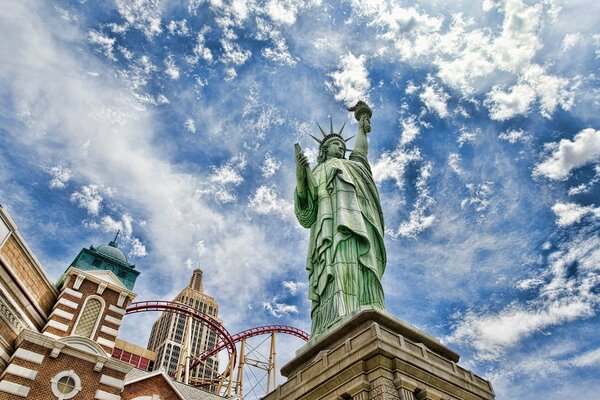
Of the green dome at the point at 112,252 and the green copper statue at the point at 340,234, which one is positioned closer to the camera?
the green copper statue at the point at 340,234

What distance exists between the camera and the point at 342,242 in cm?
1717

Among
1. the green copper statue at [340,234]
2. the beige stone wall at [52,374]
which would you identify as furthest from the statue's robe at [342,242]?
the beige stone wall at [52,374]

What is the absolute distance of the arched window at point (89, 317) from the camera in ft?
55.7

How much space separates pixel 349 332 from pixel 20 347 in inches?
412

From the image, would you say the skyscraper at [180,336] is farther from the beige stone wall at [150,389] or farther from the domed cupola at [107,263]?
the beige stone wall at [150,389]

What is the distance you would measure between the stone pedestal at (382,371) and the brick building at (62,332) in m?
7.02

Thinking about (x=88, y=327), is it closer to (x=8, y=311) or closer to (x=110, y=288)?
(x=110, y=288)

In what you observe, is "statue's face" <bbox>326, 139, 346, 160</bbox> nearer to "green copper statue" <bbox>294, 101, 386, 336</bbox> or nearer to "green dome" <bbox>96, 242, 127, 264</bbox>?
"green copper statue" <bbox>294, 101, 386, 336</bbox>

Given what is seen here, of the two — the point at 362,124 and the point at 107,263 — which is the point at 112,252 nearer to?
the point at 107,263

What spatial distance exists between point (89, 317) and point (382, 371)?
12294 millimetres

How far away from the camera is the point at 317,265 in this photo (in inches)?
705

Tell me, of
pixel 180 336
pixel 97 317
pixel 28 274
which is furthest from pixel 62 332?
pixel 180 336

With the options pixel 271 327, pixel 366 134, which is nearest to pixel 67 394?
pixel 366 134

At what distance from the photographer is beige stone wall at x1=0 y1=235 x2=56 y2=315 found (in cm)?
1508
